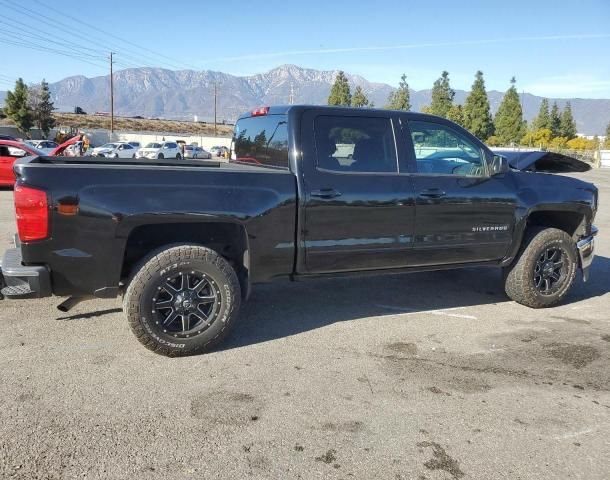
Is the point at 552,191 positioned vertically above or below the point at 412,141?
below

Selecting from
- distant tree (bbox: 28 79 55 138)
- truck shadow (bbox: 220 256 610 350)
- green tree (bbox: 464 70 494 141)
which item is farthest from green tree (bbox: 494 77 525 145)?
truck shadow (bbox: 220 256 610 350)

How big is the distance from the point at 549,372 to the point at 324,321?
1910mm

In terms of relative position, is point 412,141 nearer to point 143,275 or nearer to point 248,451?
point 143,275

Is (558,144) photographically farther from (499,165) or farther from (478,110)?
(499,165)

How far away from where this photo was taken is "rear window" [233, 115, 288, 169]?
4453 millimetres

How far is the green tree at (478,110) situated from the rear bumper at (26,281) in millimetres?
53641

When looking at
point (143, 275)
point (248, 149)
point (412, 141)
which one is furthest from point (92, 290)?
point (412, 141)

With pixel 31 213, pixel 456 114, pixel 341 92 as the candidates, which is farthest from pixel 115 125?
pixel 31 213

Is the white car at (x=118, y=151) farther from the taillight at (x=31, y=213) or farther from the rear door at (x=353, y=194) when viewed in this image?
the taillight at (x=31, y=213)

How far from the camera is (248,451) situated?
2.82m

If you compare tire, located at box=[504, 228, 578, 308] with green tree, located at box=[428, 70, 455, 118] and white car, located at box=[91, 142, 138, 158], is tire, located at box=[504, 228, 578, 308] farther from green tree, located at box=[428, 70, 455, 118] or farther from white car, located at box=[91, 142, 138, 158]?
green tree, located at box=[428, 70, 455, 118]

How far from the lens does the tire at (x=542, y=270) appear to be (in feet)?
17.3

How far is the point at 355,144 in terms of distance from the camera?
14.8 ft

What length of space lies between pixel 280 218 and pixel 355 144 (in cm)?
98
